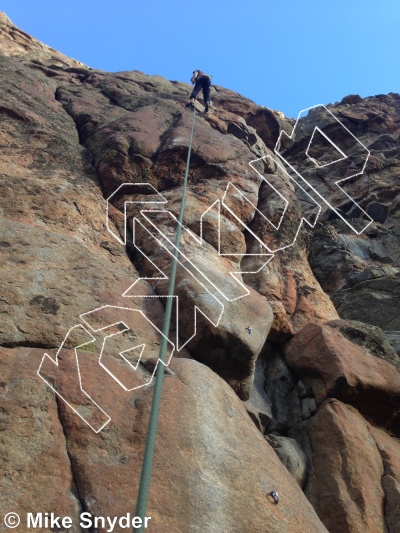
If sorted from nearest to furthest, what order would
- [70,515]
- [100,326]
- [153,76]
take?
[70,515], [100,326], [153,76]

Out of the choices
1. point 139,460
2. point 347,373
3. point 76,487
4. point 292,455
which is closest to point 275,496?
point 139,460

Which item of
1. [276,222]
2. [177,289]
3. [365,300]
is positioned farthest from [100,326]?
[365,300]

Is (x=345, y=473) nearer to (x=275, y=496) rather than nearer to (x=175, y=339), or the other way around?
(x=275, y=496)

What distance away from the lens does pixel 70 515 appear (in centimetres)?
427

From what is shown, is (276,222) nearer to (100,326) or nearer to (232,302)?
(232,302)

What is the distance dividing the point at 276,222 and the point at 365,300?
3946mm

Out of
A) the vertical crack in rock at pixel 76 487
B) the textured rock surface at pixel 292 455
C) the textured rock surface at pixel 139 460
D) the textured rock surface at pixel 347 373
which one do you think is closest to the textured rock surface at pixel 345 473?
the textured rock surface at pixel 292 455

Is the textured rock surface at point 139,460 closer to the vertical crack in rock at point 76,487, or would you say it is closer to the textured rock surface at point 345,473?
the vertical crack in rock at point 76,487

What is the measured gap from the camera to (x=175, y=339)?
7.47 meters

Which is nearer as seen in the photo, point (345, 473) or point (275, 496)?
point (275, 496)

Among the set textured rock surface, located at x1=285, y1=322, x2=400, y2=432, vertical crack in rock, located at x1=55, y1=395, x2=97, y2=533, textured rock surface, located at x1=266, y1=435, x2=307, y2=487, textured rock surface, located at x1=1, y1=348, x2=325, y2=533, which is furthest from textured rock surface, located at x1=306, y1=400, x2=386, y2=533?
vertical crack in rock, located at x1=55, y1=395, x2=97, y2=533

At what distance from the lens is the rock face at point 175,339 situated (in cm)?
488

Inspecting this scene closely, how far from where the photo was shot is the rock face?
488cm

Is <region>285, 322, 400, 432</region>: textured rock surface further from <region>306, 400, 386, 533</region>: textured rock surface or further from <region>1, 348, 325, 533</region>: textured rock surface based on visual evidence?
<region>1, 348, 325, 533</region>: textured rock surface
